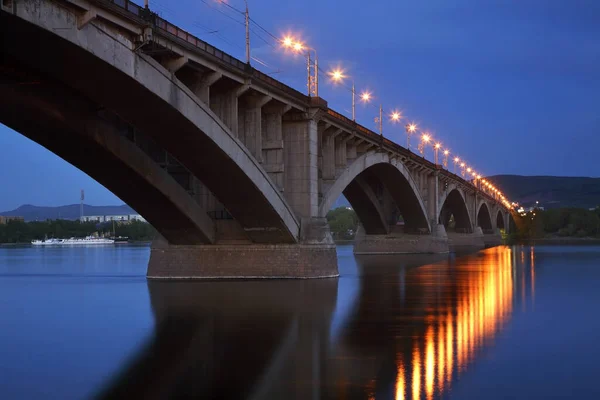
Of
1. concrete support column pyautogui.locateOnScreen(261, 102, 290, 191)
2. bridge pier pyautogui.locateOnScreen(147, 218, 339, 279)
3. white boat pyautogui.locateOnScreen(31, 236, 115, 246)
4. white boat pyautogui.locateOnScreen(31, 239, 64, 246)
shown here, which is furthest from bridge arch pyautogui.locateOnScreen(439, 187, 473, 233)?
white boat pyautogui.locateOnScreen(31, 239, 64, 246)

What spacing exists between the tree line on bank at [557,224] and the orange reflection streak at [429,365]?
14251cm

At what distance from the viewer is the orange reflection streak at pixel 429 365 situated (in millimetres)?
13034

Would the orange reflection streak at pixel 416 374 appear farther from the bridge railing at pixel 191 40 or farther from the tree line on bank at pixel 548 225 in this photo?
the tree line on bank at pixel 548 225

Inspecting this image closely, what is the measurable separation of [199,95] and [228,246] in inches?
416

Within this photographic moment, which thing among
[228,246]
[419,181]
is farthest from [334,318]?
[419,181]

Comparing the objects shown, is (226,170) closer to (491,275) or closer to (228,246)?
(228,246)

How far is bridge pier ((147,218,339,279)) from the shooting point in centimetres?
3994

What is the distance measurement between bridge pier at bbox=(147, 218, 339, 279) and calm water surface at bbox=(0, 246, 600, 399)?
533 centimetres

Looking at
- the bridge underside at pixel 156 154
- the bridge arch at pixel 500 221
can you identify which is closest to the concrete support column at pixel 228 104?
the bridge underside at pixel 156 154

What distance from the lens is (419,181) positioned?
7925 cm

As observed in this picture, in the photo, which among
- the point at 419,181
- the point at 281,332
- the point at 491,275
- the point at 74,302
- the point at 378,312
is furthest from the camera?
the point at 419,181

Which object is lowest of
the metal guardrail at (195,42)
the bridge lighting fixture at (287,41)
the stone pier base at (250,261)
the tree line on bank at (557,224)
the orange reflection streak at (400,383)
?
the orange reflection streak at (400,383)

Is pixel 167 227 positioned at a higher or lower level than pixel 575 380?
higher

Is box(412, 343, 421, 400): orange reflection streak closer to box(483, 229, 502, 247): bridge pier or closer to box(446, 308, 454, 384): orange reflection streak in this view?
box(446, 308, 454, 384): orange reflection streak
